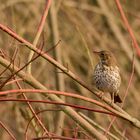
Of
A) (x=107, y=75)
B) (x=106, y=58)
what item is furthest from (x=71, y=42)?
(x=107, y=75)

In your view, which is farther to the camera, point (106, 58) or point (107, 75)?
point (106, 58)

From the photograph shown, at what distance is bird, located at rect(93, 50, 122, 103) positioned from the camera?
5.00 meters

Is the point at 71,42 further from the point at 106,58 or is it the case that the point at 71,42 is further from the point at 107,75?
the point at 107,75

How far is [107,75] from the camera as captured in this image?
5.07 m

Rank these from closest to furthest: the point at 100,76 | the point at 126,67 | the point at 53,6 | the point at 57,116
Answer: the point at 100,76 < the point at 57,116 < the point at 53,6 < the point at 126,67

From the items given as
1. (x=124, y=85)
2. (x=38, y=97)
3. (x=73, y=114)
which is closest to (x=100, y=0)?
(x=124, y=85)

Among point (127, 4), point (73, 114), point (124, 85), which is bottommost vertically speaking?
point (73, 114)

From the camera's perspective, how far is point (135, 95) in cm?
717

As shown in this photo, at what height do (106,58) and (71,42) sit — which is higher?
(71,42)

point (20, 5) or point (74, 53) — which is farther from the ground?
point (20, 5)

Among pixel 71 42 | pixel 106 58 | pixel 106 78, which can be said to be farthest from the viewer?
pixel 71 42

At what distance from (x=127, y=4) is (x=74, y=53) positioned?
1.66 metres

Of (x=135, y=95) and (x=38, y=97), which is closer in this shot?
(x=38, y=97)

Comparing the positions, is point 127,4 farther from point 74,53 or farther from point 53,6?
point 53,6
